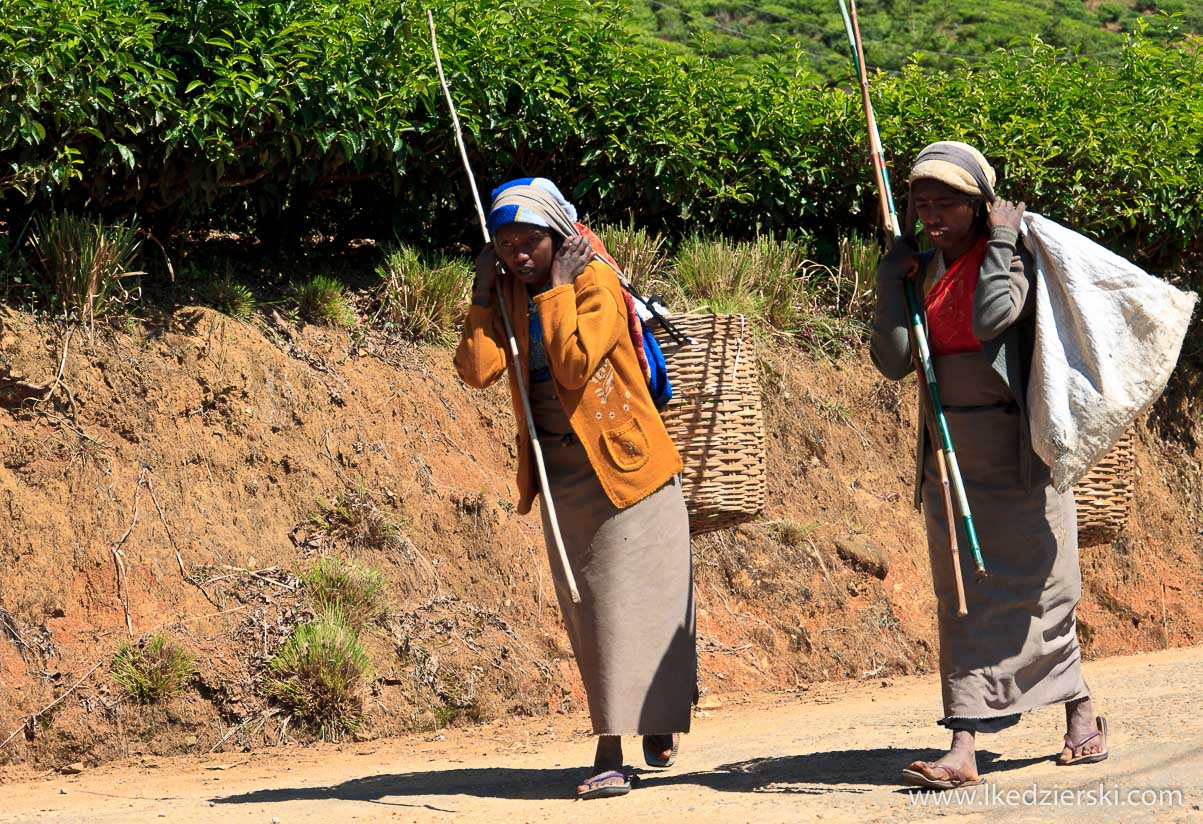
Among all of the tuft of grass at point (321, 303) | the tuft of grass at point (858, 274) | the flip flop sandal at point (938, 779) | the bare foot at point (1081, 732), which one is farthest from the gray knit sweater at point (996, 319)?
the tuft of grass at point (858, 274)

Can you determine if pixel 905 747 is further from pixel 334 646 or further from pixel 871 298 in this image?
pixel 871 298

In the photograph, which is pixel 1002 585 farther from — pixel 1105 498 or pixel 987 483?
pixel 1105 498

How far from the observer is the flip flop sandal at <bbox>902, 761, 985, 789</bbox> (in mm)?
4602

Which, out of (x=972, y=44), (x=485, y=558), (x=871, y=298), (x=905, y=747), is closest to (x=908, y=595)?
(x=871, y=298)

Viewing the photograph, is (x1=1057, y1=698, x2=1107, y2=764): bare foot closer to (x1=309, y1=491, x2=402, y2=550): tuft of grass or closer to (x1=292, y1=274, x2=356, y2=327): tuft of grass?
(x1=309, y1=491, x2=402, y2=550): tuft of grass

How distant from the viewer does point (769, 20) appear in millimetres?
24031

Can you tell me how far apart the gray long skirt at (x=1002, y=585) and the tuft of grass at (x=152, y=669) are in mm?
3296

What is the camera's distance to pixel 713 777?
5.13 m

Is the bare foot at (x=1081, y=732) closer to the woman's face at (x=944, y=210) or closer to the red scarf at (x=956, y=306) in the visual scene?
the red scarf at (x=956, y=306)

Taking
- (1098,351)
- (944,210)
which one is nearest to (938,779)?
(1098,351)

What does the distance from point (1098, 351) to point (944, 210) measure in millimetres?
Result: 668

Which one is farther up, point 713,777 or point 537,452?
point 537,452

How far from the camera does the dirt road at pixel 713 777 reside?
449 cm

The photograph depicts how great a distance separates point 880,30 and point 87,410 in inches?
774
